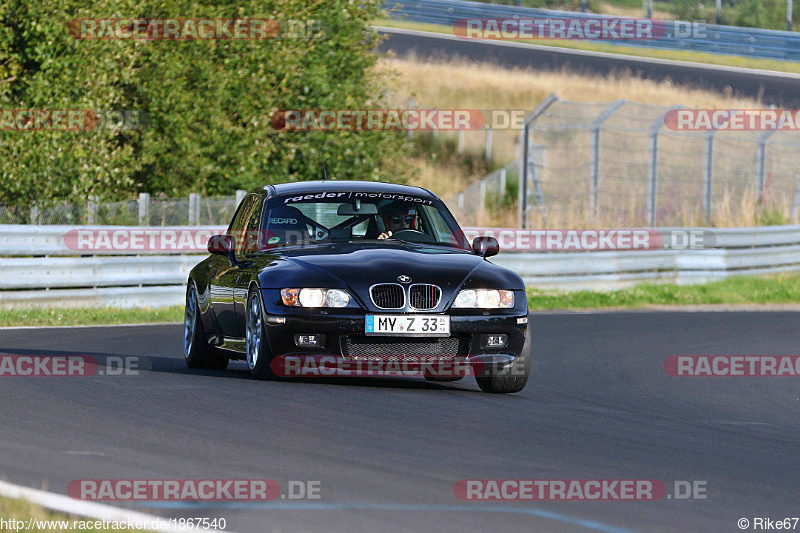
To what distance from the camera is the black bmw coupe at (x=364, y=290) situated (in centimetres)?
961

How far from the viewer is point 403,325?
376 inches

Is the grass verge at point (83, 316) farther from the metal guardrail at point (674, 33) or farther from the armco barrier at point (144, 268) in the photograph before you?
the metal guardrail at point (674, 33)

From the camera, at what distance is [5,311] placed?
1709cm

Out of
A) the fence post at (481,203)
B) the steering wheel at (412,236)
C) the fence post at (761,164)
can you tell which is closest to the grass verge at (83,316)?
the steering wheel at (412,236)

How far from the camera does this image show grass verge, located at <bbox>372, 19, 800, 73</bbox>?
4456 centimetres

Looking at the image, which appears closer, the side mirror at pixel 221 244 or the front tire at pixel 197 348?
the side mirror at pixel 221 244

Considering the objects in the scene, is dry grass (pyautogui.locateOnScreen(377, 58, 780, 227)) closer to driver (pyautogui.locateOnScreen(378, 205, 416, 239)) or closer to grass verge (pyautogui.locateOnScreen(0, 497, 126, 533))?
driver (pyautogui.locateOnScreen(378, 205, 416, 239))

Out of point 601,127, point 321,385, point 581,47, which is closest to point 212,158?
point 601,127

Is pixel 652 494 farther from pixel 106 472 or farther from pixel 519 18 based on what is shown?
pixel 519 18

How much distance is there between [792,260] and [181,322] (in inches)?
549

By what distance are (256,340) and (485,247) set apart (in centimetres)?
191

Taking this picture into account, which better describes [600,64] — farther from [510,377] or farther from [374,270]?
[374,270]

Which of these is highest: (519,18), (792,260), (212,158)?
(519,18)

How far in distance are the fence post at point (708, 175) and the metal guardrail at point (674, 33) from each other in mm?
13561
